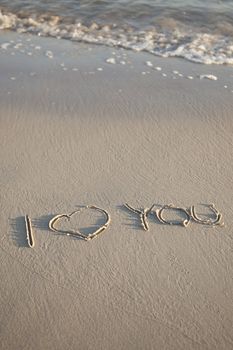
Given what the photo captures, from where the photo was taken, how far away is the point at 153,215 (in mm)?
2229

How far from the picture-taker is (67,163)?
100 inches

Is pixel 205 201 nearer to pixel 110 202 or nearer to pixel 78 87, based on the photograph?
pixel 110 202

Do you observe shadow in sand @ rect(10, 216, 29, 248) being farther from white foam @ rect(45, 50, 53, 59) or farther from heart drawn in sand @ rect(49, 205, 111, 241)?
white foam @ rect(45, 50, 53, 59)

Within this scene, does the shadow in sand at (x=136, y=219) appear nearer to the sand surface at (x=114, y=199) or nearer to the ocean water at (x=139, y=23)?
the sand surface at (x=114, y=199)

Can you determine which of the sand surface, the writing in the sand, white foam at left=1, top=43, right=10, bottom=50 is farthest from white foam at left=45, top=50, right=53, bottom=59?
the writing in the sand

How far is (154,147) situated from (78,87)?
3.56ft

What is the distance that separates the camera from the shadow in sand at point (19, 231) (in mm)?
2043

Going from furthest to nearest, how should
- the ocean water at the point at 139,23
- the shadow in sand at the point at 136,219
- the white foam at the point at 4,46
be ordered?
the ocean water at the point at 139,23
the white foam at the point at 4,46
the shadow in sand at the point at 136,219

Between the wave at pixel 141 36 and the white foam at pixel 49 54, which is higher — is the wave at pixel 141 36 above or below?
above

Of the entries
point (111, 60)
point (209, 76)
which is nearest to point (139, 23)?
point (111, 60)

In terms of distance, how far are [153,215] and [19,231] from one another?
2.47 feet

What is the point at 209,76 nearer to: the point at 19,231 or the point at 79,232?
the point at 79,232

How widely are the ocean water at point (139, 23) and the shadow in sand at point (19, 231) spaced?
2.66 m

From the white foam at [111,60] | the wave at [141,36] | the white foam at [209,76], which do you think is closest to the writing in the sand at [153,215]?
the white foam at [209,76]
